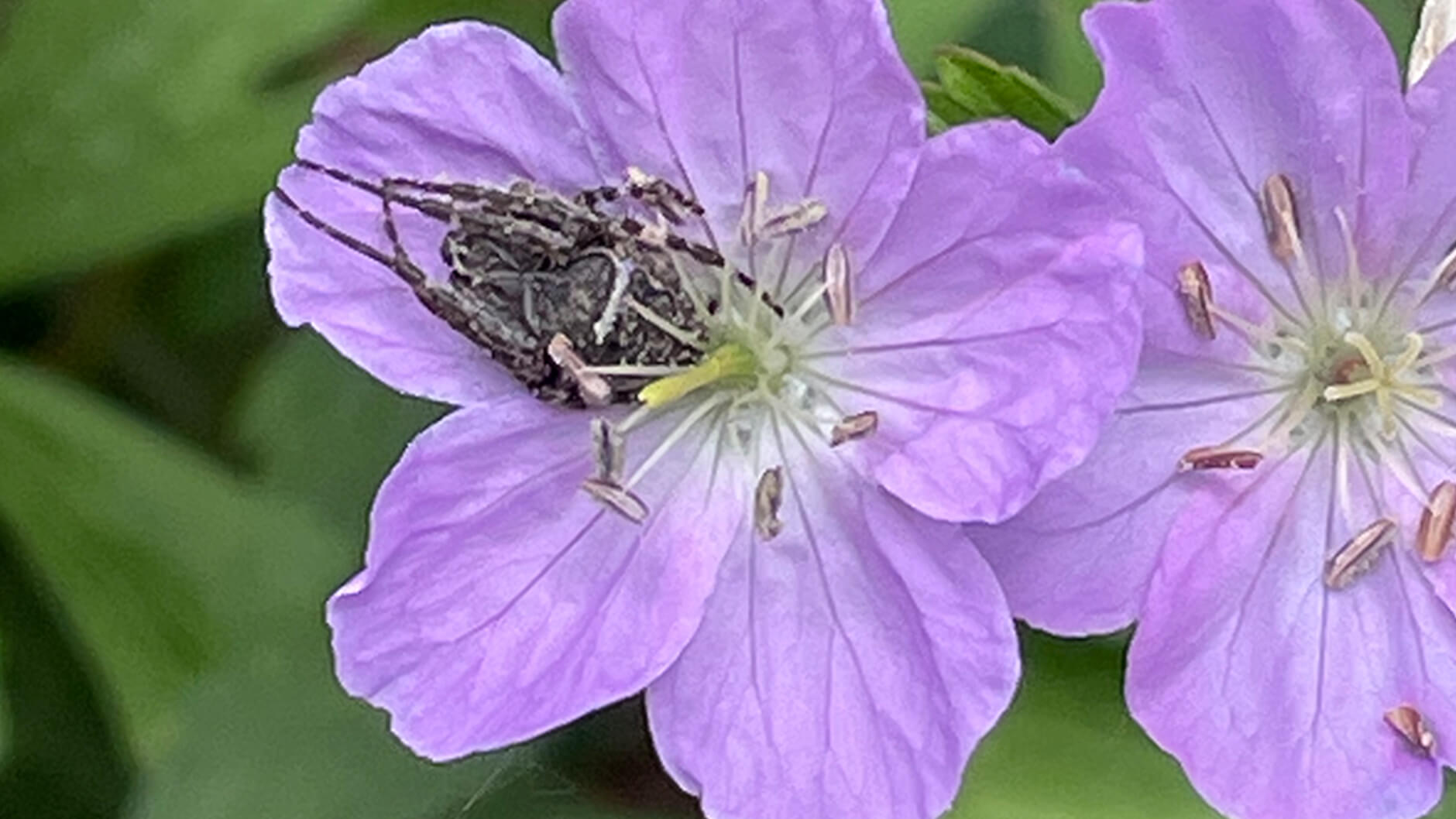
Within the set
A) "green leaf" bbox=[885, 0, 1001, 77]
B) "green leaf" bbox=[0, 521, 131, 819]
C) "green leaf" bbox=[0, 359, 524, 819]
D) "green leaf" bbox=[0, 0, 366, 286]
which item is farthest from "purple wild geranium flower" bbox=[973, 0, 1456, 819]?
"green leaf" bbox=[0, 521, 131, 819]

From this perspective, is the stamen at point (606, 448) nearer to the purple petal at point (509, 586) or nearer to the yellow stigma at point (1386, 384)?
the purple petal at point (509, 586)

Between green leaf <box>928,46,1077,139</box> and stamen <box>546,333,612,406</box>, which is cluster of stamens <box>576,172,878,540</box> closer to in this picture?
stamen <box>546,333,612,406</box>

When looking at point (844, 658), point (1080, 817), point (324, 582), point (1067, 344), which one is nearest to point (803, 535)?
point (844, 658)

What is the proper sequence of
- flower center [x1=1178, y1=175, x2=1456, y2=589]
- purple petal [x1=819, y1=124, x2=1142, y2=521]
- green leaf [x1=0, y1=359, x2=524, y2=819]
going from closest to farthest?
purple petal [x1=819, y1=124, x2=1142, y2=521] → flower center [x1=1178, y1=175, x2=1456, y2=589] → green leaf [x1=0, y1=359, x2=524, y2=819]

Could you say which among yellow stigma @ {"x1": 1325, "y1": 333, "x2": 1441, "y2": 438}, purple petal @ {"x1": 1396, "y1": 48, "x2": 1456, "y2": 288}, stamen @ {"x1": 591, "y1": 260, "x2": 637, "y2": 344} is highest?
stamen @ {"x1": 591, "y1": 260, "x2": 637, "y2": 344}

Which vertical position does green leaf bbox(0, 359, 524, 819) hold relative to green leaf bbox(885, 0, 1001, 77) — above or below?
below

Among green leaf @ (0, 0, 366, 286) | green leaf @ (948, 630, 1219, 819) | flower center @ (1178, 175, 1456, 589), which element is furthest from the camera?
green leaf @ (0, 0, 366, 286)

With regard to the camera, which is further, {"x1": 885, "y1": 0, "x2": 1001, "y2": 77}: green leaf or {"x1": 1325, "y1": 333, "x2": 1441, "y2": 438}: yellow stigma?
{"x1": 885, "y1": 0, "x2": 1001, "y2": 77}: green leaf

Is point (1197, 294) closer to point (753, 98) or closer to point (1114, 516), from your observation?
point (1114, 516)

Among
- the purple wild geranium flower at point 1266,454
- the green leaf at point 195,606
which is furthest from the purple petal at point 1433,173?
the green leaf at point 195,606
